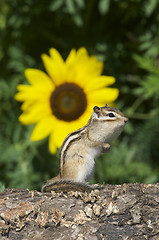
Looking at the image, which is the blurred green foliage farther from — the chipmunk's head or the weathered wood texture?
the weathered wood texture

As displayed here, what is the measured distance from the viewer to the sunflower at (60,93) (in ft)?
13.8

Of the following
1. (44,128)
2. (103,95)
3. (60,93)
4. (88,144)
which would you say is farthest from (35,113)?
(88,144)

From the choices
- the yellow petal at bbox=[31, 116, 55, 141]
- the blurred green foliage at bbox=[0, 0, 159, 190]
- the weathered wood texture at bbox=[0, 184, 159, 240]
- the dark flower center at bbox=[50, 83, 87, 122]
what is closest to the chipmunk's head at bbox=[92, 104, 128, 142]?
the weathered wood texture at bbox=[0, 184, 159, 240]

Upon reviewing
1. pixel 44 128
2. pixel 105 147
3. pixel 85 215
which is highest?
pixel 44 128

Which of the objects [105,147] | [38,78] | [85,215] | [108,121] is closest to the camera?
[85,215]

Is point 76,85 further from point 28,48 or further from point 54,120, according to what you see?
point 28,48

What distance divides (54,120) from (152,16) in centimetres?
232

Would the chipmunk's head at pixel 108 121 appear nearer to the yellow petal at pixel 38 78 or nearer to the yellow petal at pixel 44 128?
the yellow petal at pixel 44 128

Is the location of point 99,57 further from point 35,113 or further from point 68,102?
point 35,113

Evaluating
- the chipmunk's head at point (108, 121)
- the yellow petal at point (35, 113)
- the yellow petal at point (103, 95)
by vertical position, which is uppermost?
the yellow petal at point (103, 95)

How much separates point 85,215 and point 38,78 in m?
1.71

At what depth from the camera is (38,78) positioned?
14.2ft

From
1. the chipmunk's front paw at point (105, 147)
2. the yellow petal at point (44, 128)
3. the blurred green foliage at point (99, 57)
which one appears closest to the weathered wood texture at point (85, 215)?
the chipmunk's front paw at point (105, 147)

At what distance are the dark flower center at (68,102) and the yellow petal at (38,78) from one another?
108 millimetres
